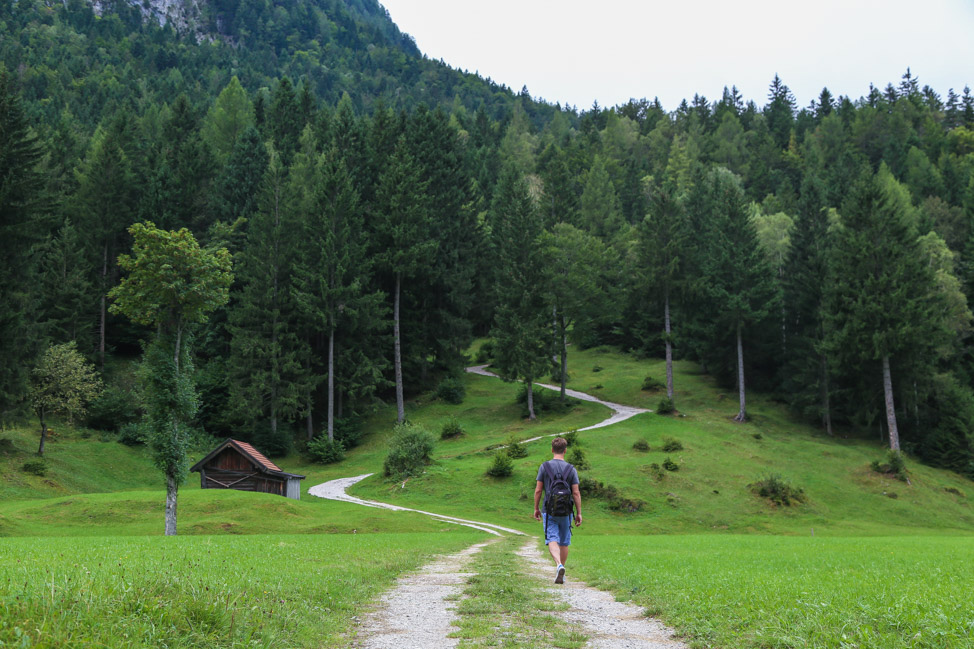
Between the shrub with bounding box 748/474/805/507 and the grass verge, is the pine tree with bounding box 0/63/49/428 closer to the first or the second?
the grass verge

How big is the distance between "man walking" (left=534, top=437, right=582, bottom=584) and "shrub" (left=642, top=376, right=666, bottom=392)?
6002cm

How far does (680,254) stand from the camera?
220 feet

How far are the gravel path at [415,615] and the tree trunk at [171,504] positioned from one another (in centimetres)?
1938

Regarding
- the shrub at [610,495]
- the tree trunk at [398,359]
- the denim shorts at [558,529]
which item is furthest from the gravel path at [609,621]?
the tree trunk at [398,359]

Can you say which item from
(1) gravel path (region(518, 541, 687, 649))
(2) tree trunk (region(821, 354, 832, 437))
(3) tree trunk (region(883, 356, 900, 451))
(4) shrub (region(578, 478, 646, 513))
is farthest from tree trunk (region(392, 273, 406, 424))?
(1) gravel path (region(518, 541, 687, 649))

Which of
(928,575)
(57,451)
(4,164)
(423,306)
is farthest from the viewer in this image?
(423,306)

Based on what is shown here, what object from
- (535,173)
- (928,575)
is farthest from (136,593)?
(535,173)

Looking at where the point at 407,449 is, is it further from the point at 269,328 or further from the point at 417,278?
the point at 417,278

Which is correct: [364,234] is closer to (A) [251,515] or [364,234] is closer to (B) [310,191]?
(B) [310,191]

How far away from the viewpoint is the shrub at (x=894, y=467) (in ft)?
151

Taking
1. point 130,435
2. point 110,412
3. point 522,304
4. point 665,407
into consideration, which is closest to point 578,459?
point 665,407

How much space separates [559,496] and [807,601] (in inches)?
171

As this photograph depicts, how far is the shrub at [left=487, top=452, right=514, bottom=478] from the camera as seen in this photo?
41531mm

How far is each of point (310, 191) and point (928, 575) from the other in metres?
64.2
